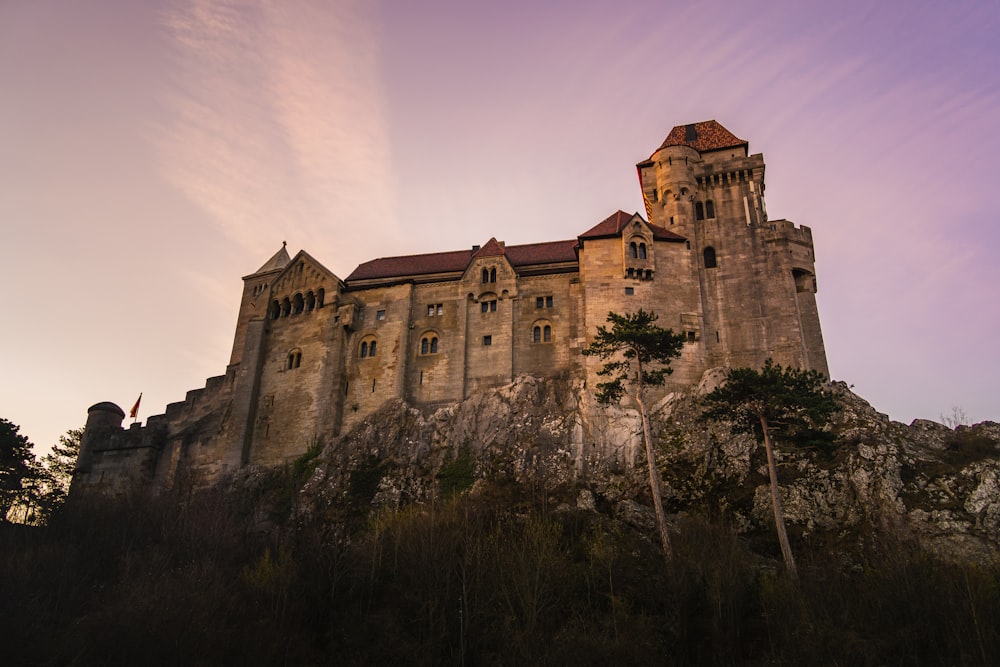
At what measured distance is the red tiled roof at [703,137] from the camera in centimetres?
6053

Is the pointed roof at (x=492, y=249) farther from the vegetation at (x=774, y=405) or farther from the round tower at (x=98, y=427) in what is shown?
the round tower at (x=98, y=427)

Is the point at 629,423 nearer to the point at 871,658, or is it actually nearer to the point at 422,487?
the point at 422,487

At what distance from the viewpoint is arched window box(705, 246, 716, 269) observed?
55094 mm

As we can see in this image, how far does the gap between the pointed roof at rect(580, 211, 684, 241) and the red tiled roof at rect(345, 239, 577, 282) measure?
9.68ft

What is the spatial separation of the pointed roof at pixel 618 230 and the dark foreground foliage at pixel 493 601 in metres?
22.0

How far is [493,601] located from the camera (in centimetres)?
3369

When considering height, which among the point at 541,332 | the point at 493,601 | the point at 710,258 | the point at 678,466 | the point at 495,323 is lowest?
the point at 493,601

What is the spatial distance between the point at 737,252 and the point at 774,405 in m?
22.1

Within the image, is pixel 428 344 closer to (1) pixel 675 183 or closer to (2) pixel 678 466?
(2) pixel 678 466

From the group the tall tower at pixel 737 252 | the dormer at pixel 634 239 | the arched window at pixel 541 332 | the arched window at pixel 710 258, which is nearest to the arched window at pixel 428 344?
the arched window at pixel 541 332

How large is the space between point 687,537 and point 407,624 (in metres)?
13.4

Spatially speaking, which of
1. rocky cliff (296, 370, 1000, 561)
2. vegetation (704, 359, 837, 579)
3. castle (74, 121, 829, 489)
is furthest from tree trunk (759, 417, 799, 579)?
castle (74, 121, 829, 489)

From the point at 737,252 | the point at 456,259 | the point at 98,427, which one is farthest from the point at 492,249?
the point at 98,427

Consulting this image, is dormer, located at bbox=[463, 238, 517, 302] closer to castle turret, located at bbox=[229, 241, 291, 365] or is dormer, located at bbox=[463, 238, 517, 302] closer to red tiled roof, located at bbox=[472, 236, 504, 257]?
red tiled roof, located at bbox=[472, 236, 504, 257]
